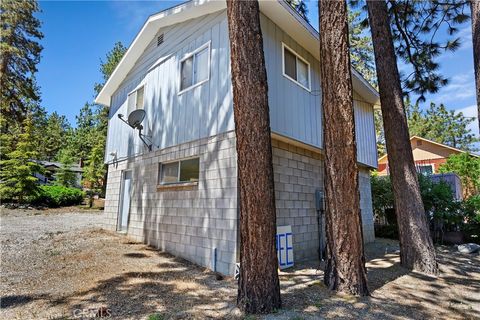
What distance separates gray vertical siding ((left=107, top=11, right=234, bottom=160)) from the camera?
5.86 m

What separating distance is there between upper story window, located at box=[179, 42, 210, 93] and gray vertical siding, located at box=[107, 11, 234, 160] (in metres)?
0.14

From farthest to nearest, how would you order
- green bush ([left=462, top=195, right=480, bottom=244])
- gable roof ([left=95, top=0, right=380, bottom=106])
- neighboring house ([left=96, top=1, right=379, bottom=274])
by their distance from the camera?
green bush ([left=462, top=195, right=480, bottom=244]), gable roof ([left=95, top=0, right=380, bottom=106]), neighboring house ([left=96, top=1, right=379, bottom=274])

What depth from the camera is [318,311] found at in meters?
3.37

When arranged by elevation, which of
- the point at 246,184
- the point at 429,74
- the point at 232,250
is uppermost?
the point at 429,74

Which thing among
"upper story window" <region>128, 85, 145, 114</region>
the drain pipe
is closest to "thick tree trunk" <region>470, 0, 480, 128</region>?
the drain pipe

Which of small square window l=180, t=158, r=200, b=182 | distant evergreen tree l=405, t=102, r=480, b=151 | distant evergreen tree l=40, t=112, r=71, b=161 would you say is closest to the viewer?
small square window l=180, t=158, r=200, b=182

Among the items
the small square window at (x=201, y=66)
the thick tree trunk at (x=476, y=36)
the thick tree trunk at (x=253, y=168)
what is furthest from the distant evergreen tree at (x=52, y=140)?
the thick tree trunk at (x=476, y=36)

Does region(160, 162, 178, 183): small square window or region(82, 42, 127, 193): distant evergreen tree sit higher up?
region(82, 42, 127, 193): distant evergreen tree

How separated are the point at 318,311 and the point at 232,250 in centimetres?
201

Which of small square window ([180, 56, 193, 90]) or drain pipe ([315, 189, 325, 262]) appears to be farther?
drain pipe ([315, 189, 325, 262])

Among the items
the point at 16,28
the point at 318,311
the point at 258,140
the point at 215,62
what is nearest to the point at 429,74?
the point at 215,62

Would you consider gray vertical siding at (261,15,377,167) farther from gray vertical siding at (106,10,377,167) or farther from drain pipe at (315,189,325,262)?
drain pipe at (315,189,325,262)

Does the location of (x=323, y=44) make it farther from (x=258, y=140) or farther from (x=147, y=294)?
(x=147, y=294)

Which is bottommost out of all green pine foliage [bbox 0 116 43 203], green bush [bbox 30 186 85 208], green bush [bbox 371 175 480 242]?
green bush [bbox 371 175 480 242]
